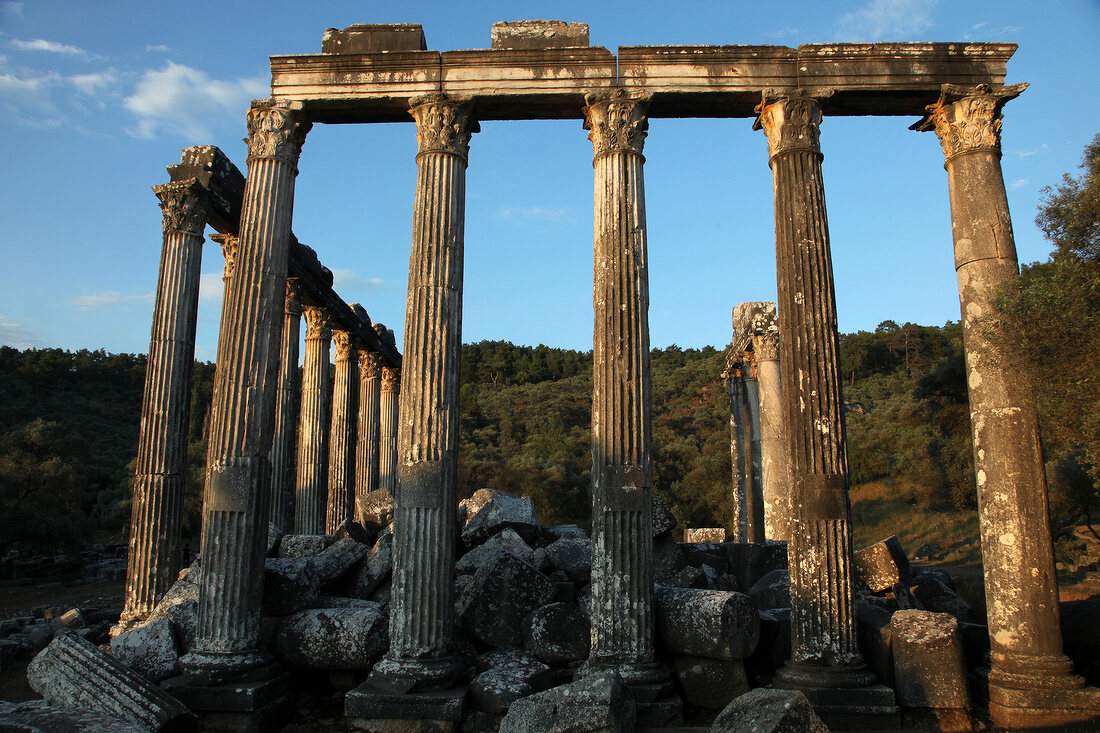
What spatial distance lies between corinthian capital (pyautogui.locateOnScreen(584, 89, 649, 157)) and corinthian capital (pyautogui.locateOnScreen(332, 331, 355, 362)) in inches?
507

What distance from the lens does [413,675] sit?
317 inches

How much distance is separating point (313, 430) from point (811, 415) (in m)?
13.7

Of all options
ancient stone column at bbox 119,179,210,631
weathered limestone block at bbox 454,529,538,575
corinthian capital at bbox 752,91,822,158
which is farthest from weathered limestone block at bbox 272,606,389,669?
corinthian capital at bbox 752,91,822,158

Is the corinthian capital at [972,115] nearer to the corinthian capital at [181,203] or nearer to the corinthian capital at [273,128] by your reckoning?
the corinthian capital at [273,128]

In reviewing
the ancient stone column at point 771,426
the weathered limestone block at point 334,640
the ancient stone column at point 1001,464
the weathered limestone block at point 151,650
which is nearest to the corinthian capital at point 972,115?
the ancient stone column at point 1001,464

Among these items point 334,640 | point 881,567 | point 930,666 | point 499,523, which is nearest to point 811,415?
point 930,666

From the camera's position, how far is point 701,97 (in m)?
10.0

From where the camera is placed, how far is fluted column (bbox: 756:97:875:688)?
8.12 meters

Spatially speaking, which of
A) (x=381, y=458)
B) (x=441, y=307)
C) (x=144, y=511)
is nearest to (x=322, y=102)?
(x=441, y=307)

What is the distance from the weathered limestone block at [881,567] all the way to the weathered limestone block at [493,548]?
5781mm

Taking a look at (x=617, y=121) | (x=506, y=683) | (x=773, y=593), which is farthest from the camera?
(x=773, y=593)

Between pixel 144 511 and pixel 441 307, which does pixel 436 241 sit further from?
pixel 144 511

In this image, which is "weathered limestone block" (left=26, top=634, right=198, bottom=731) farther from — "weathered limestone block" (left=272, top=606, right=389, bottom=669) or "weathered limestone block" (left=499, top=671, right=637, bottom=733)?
"weathered limestone block" (left=499, top=671, right=637, bottom=733)

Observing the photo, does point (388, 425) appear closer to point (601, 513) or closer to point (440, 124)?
point (440, 124)
